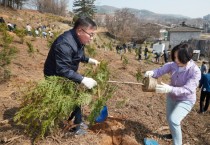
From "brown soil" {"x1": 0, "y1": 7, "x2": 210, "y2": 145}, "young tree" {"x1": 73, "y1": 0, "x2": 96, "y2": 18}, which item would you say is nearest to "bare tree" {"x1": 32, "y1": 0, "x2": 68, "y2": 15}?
"young tree" {"x1": 73, "y1": 0, "x2": 96, "y2": 18}

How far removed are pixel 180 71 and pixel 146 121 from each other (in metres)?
1.54

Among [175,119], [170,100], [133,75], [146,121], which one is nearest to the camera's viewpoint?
[175,119]

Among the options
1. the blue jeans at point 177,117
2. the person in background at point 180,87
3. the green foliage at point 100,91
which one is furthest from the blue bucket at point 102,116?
the blue jeans at point 177,117

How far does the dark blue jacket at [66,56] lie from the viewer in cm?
323

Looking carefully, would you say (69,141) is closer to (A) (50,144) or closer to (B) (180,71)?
(A) (50,144)

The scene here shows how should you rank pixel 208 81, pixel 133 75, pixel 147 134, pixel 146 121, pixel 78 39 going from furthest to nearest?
pixel 133 75
pixel 208 81
pixel 146 121
pixel 147 134
pixel 78 39

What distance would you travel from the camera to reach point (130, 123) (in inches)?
183

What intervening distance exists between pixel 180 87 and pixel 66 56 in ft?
5.42

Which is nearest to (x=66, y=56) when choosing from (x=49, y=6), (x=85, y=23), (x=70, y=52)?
(x=70, y=52)

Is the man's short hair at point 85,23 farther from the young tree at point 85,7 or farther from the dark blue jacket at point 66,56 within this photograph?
the young tree at point 85,7

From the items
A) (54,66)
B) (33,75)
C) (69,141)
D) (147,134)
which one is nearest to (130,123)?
(147,134)

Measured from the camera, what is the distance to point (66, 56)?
3.24 metres

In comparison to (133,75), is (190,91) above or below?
above

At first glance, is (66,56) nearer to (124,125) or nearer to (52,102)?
(52,102)
